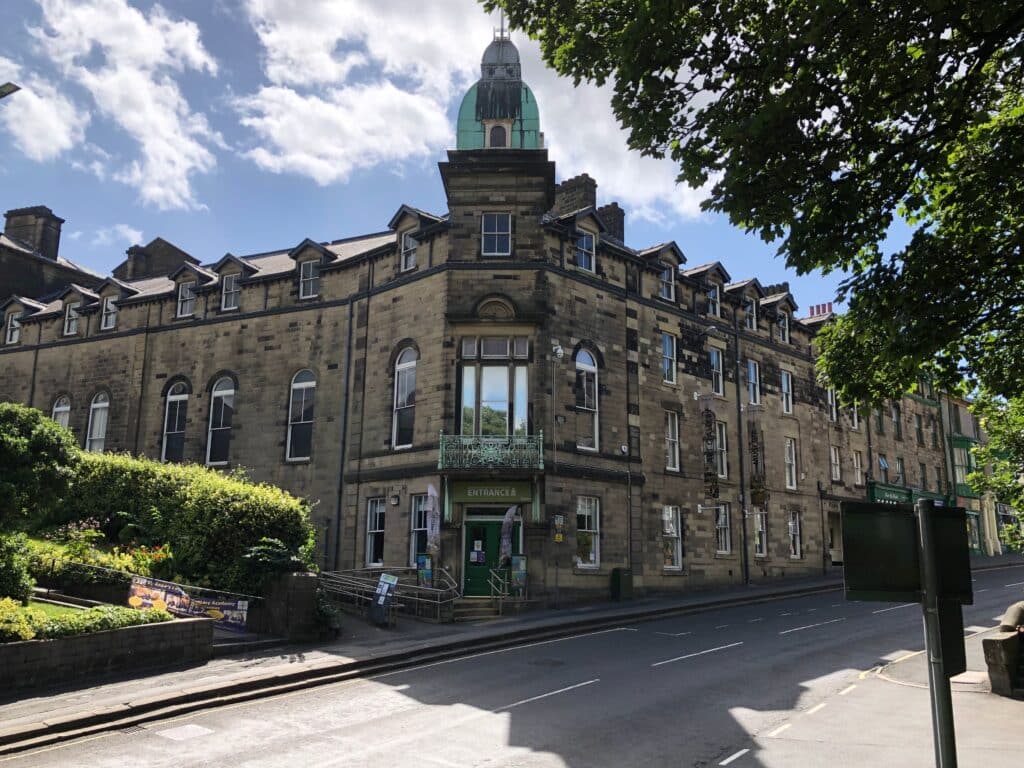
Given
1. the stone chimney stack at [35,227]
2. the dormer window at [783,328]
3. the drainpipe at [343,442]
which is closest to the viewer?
the drainpipe at [343,442]

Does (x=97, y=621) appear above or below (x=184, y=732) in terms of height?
above

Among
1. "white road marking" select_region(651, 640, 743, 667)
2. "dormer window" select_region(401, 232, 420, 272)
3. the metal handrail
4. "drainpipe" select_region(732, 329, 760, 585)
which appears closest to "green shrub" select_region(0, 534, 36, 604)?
the metal handrail

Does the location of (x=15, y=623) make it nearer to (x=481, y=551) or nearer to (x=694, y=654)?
(x=694, y=654)

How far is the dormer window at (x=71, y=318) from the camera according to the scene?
120 feet

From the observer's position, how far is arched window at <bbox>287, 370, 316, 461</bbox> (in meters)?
29.0

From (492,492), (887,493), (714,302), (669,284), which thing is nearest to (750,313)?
(714,302)

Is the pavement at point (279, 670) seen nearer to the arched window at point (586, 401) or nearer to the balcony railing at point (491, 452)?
the balcony railing at point (491, 452)

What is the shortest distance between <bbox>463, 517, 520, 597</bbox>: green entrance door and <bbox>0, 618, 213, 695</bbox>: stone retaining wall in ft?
30.3

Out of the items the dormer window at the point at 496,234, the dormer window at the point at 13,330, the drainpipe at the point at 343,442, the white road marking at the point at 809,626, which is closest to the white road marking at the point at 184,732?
the white road marking at the point at 809,626

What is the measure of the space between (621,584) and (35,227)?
126 ft

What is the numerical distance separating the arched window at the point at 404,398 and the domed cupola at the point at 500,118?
7.38m

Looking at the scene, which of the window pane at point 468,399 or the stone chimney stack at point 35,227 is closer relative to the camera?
the window pane at point 468,399

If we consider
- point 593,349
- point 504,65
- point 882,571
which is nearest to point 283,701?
point 882,571

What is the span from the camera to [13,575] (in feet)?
48.1
